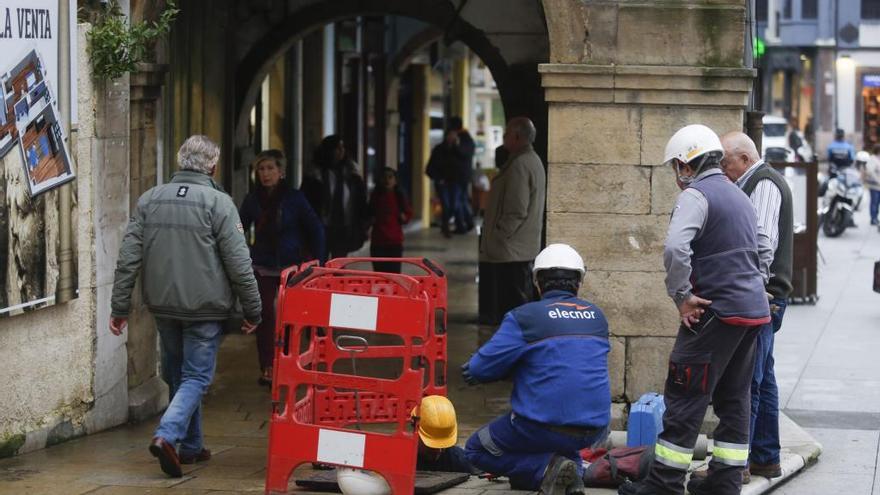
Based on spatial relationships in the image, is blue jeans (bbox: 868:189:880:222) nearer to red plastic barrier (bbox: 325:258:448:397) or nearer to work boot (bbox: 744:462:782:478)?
work boot (bbox: 744:462:782:478)

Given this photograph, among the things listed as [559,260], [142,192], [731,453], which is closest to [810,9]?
[142,192]

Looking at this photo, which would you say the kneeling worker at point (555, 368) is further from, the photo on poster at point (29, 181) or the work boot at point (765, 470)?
the photo on poster at point (29, 181)

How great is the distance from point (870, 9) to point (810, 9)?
196 centimetres

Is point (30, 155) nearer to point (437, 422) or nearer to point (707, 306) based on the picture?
point (437, 422)

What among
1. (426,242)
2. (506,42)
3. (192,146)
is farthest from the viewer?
(426,242)

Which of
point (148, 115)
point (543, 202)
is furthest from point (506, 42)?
point (148, 115)

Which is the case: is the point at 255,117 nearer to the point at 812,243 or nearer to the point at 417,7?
the point at 417,7

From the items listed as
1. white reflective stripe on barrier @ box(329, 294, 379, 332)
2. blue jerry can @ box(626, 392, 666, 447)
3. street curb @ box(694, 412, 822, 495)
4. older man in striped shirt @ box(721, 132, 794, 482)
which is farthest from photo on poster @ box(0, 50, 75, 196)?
street curb @ box(694, 412, 822, 495)

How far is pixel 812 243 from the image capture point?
16.7 metres

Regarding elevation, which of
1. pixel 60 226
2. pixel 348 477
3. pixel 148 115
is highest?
pixel 148 115

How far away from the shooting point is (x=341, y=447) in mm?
7133

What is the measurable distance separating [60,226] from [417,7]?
7692mm

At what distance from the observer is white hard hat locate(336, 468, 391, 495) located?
7.12 m

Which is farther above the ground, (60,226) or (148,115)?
(148,115)
